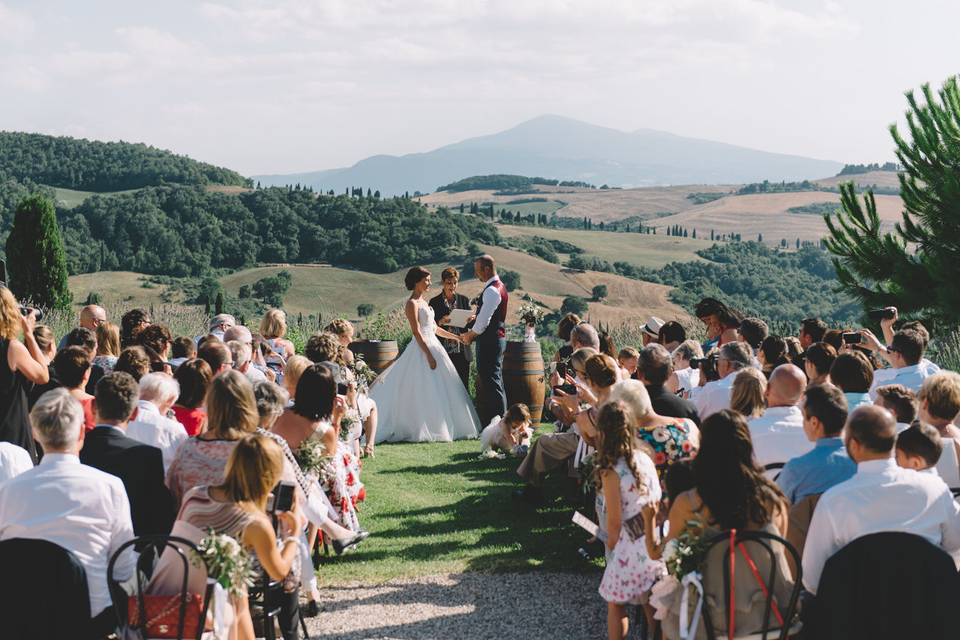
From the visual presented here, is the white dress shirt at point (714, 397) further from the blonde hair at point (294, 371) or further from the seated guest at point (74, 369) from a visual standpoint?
the seated guest at point (74, 369)

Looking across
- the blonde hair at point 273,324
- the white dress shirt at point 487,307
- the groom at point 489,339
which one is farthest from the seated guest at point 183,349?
the white dress shirt at point 487,307

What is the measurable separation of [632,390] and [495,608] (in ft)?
5.50

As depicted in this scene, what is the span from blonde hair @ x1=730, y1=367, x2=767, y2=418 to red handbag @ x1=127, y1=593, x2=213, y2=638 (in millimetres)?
3093

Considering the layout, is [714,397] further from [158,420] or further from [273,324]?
[273,324]

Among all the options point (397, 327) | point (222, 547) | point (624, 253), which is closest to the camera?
point (222, 547)

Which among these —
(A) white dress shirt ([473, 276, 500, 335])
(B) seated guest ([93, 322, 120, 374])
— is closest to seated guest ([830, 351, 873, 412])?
(B) seated guest ([93, 322, 120, 374])

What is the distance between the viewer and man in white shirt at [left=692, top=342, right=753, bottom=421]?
6.34 m

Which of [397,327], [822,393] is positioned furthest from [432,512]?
[397,327]

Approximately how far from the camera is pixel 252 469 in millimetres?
3842

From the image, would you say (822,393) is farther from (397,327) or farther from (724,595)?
(397,327)

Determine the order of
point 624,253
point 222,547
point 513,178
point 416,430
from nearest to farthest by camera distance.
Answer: point 222,547 < point 416,430 < point 624,253 < point 513,178

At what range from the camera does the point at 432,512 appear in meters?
7.97

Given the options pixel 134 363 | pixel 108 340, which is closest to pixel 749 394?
pixel 134 363

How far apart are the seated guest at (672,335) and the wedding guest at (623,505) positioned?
142 inches
